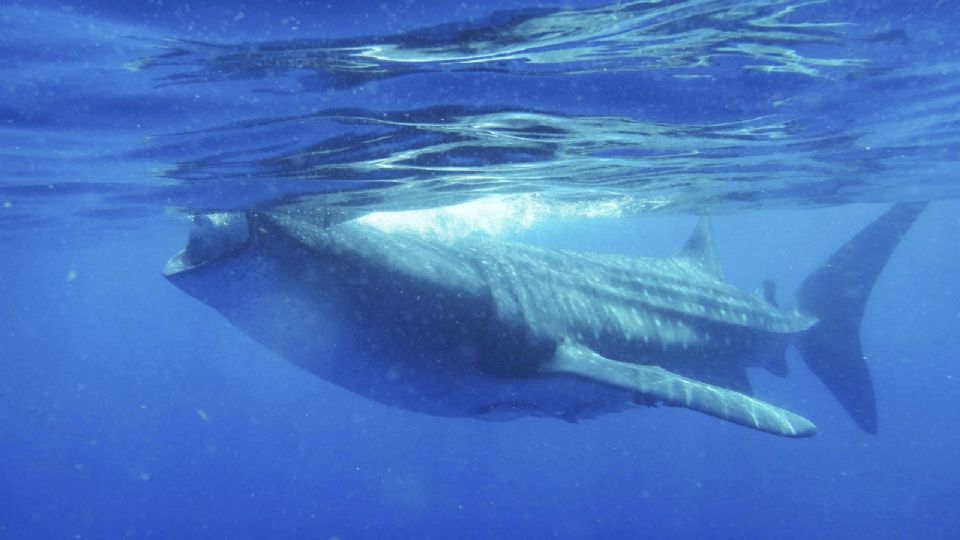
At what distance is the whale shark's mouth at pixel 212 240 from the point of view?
6047 millimetres

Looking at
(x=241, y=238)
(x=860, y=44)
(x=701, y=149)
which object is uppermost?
(x=860, y=44)

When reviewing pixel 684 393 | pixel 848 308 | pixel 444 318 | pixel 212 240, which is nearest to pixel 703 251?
pixel 848 308

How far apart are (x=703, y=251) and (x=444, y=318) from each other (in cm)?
763

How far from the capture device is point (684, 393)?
666 centimetres

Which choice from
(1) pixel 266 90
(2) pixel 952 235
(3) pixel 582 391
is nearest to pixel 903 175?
(3) pixel 582 391

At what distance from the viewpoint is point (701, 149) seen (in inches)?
542

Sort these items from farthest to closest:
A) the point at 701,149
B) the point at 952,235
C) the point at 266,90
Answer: the point at 952,235 < the point at 701,149 < the point at 266,90

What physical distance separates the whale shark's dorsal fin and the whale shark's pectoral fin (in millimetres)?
5919

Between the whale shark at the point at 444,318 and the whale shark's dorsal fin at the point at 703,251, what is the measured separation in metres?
3.76

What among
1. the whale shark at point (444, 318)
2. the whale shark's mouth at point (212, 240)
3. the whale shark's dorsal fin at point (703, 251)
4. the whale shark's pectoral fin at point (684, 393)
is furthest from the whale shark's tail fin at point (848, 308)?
the whale shark's mouth at point (212, 240)

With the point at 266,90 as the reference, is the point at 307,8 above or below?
above

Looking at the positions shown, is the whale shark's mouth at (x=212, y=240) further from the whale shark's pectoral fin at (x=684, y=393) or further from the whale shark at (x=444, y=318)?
the whale shark's pectoral fin at (x=684, y=393)

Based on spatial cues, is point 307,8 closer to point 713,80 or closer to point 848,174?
point 713,80

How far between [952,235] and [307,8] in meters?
91.0
